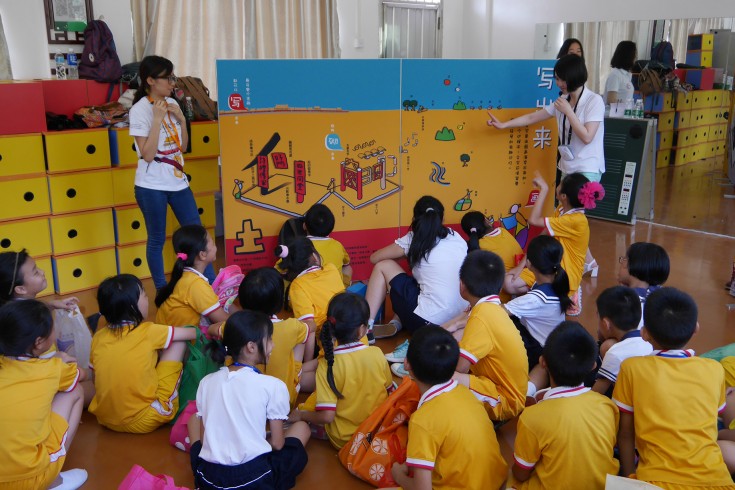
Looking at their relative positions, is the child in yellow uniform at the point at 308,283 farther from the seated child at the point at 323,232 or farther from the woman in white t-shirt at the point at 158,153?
the woman in white t-shirt at the point at 158,153

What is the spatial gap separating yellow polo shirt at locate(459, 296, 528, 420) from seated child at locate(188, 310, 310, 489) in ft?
2.35

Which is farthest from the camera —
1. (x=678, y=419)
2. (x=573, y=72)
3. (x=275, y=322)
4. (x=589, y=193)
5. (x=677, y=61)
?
(x=677, y=61)

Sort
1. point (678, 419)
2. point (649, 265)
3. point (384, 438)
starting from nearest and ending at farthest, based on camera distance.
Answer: point (678, 419)
point (384, 438)
point (649, 265)

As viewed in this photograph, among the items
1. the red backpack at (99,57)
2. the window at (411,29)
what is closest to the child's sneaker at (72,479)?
the red backpack at (99,57)

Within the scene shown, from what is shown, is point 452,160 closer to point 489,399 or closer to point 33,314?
point 489,399

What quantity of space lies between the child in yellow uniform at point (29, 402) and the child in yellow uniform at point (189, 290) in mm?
706

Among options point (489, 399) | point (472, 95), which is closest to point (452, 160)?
point (472, 95)

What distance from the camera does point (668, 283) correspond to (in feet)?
14.7

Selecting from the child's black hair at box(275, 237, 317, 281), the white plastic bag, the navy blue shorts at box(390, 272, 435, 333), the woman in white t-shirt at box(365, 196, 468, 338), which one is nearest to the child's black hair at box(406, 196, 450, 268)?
the woman in white t-shirt at box(365, 196, 468, 338)

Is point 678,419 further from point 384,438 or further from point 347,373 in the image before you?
point 347,373

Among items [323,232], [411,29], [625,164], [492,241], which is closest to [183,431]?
[323,232]

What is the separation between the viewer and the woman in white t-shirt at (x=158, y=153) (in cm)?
373

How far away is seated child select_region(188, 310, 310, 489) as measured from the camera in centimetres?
219

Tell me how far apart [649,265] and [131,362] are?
2.12 meters
